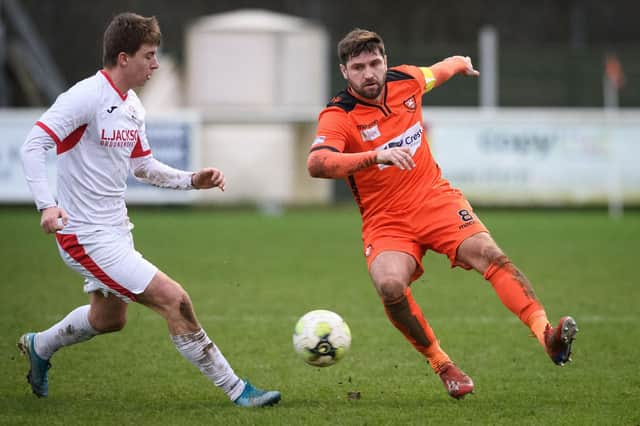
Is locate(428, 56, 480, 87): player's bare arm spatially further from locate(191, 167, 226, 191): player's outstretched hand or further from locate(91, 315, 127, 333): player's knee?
→ locate(91, 315, 127, 333): player's knee

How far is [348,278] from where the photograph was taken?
36.3 ft

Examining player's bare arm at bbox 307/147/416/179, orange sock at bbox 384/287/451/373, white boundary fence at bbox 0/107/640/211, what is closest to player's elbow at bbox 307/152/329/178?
player's bare arm at bbox 307/147/416/179

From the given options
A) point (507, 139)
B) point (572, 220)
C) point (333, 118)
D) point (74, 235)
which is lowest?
point (572, 220)

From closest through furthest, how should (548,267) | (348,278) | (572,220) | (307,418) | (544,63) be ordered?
(307,418), (348,278), (548,267), (572,220), (544,63)

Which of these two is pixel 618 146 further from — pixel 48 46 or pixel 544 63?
pixel 48 46

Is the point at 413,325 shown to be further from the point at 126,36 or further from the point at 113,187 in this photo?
the point at 126,36

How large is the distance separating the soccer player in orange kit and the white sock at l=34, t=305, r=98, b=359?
1.59 m

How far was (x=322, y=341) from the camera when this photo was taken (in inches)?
221

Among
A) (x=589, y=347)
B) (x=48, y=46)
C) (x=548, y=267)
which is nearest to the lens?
(x=589, y=347)

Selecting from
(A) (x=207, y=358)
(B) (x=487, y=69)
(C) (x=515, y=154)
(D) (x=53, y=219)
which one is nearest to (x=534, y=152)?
Answer: (C) (x=515, y=154)

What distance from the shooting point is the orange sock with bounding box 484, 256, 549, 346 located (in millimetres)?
5570

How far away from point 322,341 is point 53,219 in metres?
1.62

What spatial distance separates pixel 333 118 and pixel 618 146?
14.6 metres

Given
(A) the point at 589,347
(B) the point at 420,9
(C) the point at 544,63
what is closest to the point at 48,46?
(B) the point at 420,9
